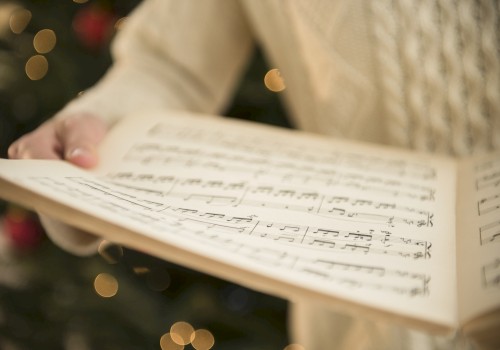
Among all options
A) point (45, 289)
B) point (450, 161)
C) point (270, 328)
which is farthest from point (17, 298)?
point (450, 161)

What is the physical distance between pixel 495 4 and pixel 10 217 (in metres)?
1.06

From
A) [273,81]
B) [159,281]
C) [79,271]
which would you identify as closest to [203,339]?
[159,281]

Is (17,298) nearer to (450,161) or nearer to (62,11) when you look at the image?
(62,11)

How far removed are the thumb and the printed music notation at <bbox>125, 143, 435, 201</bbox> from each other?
0.11 feet

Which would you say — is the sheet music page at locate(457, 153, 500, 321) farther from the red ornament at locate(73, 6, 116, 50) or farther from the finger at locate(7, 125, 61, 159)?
the red ornament at locate(73, 6, 116, 50)

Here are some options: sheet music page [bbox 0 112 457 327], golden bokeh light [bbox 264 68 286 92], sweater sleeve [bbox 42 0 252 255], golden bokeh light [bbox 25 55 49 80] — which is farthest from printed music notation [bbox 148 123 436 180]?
golden bokeh light [bbox 25 55 49 80]

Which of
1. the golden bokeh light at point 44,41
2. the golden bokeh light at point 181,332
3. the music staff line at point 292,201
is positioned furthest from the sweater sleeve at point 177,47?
the golden bokeh light at point 181,332

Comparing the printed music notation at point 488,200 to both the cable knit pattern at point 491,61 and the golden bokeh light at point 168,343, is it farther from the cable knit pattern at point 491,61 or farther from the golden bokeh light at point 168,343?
the golden bokeh light at point 168,343

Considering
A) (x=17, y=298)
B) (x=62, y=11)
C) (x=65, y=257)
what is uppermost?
(x=62, y=11)

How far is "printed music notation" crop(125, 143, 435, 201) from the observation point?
40 cm

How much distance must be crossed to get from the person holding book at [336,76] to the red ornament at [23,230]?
623mm

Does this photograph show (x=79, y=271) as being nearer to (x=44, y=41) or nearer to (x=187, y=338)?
(x=187, y=338)

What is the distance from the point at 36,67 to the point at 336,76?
2.45ft

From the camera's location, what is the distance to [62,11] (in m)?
1.06
